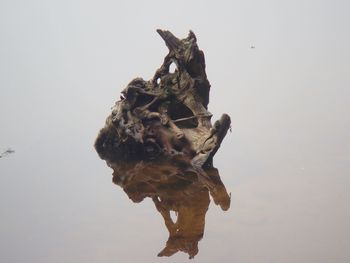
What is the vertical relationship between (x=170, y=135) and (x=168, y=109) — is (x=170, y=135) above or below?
below

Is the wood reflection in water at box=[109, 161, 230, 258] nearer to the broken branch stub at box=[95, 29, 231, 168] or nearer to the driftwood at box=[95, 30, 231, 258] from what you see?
the driftwood at box=[95, 30, 231, 258]

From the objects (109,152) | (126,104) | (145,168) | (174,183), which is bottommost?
(174,183)

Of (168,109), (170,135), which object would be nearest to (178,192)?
(170,135)

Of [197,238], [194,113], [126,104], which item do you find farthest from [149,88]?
[197,238]

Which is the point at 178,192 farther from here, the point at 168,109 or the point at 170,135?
the point at 168,109

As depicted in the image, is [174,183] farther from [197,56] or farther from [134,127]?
[197,56]

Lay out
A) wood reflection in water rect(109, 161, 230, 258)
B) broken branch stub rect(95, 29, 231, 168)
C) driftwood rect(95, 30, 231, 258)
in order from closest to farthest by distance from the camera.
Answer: wood reflection in water rect(109, 161, 230, 258) → driftwood rect(95, 30, 231, 258) → broken branch stub rect(95, 29, 231, 168)

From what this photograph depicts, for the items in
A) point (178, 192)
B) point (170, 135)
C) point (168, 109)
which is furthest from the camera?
point (168, 109)

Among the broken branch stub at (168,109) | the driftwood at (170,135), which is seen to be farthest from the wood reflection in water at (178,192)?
the broken branch stub at (168,109)

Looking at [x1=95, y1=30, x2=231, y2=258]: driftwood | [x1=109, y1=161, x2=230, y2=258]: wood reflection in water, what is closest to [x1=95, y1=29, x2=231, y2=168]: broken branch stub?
[x1=95, y1=30, x2=231, y2=258]: driftwood
